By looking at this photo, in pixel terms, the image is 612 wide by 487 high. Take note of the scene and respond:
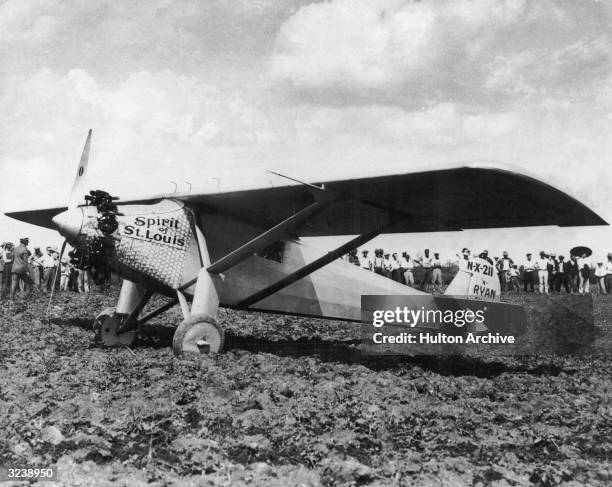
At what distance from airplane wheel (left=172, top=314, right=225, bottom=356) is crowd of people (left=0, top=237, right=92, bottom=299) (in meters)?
8.51

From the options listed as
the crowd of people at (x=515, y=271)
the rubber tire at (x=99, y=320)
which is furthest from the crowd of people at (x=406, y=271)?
the rubber tire at (x=99, y=320)

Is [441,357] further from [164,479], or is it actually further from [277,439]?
[164,479]

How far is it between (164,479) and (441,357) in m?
6.00

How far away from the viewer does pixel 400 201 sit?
303 inches

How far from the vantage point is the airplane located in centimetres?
720

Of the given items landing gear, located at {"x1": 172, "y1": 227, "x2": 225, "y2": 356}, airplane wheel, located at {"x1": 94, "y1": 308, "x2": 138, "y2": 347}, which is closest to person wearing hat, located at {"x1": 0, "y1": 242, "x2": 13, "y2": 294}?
airplane wheel, located at {"x1": 94, "y1": 308, "x2": 138, "y2": 347}

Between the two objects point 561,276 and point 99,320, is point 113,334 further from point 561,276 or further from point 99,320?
point 561,276

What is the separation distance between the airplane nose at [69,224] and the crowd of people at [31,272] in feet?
24.7

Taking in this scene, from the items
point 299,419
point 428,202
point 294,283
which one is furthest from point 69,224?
point 428,202

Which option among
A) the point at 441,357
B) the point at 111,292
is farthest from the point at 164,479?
the point at 111,292

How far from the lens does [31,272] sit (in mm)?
19391

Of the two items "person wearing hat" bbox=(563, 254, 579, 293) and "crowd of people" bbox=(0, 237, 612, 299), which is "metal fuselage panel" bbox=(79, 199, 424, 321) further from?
"person wearing hat" bbox=(563, 254, 579, 293)

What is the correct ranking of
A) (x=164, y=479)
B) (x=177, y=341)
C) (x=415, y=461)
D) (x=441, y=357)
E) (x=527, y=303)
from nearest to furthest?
1. (x=164, y=479)
2. (x=415, y=461)
3. (x=177, y=341)
4. (x=441, y=357)
5. (x=527, y=303)

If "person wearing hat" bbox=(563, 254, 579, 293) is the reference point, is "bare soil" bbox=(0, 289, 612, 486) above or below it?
below
